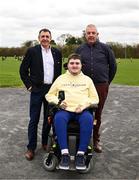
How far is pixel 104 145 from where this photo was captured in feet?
27.6

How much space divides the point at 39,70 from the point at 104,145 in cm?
209

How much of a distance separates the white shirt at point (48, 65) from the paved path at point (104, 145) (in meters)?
1.35

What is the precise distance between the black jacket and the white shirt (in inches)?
21.5

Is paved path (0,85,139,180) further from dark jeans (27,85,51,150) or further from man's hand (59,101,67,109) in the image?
man's hand (59,101,67,109)

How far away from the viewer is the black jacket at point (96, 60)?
24.7 feet

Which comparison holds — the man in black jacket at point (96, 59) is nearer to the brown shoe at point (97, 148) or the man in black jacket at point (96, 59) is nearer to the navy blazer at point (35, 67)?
the navy blazer at point (35, 67)

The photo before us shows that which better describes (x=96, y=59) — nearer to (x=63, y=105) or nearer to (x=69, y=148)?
(x=63, y=105)

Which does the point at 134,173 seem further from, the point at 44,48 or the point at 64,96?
the point at 44,48

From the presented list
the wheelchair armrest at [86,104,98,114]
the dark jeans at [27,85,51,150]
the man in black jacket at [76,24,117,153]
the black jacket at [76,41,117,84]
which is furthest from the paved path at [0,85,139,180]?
the black jacket at [76,41,117,84]

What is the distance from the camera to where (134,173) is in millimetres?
6781

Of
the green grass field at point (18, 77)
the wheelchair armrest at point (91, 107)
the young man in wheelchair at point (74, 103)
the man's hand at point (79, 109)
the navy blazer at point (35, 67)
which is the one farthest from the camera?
the green grass field at point (18, 77)

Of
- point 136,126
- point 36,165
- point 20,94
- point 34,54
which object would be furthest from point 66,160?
point 20,94

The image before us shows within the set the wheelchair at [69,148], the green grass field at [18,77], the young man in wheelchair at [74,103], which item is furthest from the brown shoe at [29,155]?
the green grass field at [18,77]

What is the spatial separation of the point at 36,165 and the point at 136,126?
11.7 ft
